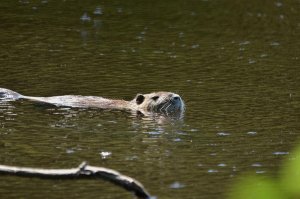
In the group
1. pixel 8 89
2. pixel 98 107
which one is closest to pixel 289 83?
pixel 98 107

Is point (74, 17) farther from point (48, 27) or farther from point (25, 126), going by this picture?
point (25, 126)

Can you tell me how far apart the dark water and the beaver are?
0.82 ft

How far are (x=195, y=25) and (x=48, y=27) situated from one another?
14.1 ft

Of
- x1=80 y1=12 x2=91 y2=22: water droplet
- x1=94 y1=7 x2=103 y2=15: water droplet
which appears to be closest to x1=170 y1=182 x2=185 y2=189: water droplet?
x1=80 y1=12 x2=91 y2=22: water droplet

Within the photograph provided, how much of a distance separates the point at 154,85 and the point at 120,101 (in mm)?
2346

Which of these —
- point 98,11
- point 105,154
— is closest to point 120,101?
point 105,154

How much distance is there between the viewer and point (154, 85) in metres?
15.4

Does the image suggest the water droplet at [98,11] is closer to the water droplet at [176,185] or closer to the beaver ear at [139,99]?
the beaver ear at [139,99]

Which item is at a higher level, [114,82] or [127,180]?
[127,180]

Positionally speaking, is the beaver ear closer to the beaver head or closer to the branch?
the beaver head

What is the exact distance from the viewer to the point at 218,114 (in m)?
12.6

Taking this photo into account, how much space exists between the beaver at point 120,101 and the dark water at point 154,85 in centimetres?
25

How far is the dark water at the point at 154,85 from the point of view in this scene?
917 cm

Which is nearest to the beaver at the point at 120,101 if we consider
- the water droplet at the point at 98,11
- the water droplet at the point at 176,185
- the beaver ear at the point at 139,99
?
the beaver ear at the point at 139,99
